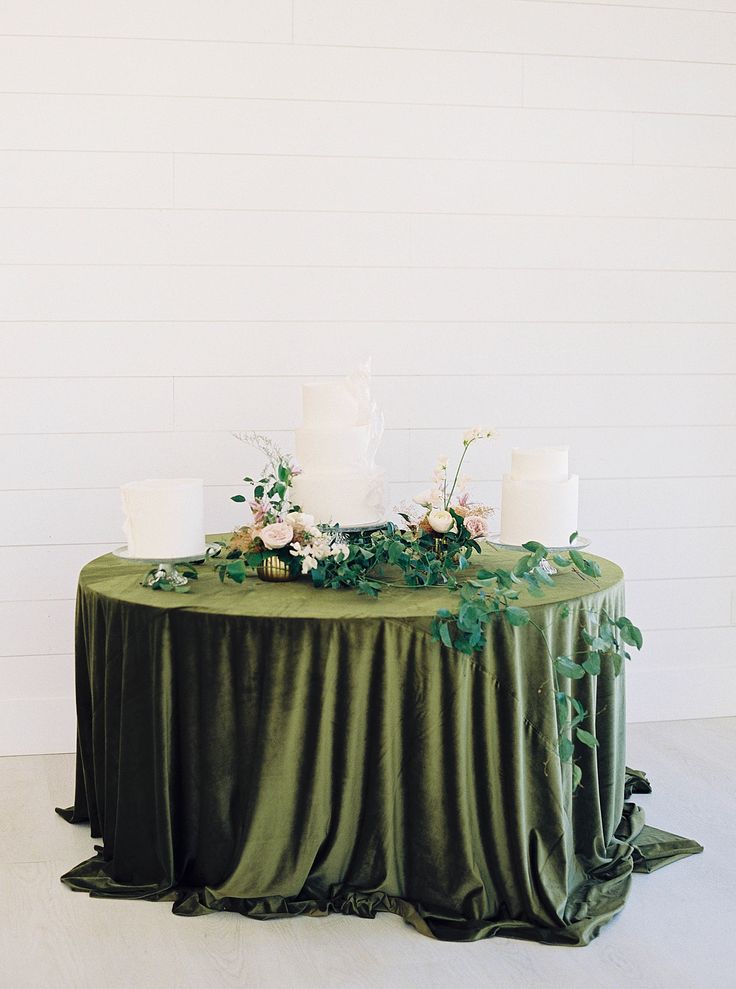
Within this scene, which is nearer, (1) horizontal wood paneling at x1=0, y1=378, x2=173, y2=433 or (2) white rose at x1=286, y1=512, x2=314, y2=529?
(2) white rose at x1=286, y1=512, x2=314, y2=529

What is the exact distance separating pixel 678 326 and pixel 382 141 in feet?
3.74

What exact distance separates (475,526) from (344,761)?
2.08 feet

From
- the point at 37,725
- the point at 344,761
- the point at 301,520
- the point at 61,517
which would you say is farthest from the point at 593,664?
the point at 37,725

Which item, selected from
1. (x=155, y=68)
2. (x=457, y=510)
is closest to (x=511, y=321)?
(x=457, y=510)

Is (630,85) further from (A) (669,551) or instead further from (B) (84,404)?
(B) (84,404)

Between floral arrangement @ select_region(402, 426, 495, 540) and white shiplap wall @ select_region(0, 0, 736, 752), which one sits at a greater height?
white shiplap wall @ select_region(0, 0, 736, 752)

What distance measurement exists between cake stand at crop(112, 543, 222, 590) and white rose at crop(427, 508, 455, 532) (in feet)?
1.72

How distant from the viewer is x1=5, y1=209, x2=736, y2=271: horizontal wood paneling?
3.07m

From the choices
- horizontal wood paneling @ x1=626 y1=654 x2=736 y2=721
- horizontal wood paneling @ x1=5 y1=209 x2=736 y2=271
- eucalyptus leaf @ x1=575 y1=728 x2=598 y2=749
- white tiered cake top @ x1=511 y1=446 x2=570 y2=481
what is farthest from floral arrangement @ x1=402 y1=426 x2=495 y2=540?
horizontal wood paneling @ x1=626 y1=654 x2=736 y2=721

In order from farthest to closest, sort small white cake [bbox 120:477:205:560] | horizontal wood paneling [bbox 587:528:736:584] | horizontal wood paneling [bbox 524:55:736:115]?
horizontal wood paneling [bbox 587:528:736:584], horizontal wood paneling [bbox 524:55:736:115], small white cake [bbox 120:477:205:560]

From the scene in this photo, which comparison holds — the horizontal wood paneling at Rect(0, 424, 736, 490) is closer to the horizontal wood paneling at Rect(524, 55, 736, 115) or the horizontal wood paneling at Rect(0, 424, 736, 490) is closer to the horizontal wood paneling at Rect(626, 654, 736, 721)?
the horizontal wood paneling at Rect(626, 654, 736, 721)

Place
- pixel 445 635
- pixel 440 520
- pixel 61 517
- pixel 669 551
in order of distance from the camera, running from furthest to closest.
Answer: pixel 669 551 < pixel 61 517 < pixel 440 520 < pixel 445 635

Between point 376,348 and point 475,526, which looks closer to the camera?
point 475,526

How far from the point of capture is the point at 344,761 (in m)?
2.12
